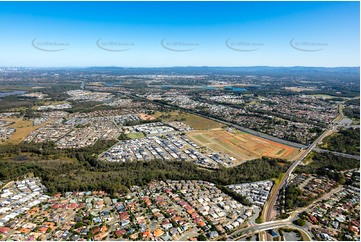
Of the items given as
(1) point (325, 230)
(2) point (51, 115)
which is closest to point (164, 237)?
(1) point (325, 230)

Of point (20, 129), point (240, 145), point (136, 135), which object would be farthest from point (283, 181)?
point (20, 129)

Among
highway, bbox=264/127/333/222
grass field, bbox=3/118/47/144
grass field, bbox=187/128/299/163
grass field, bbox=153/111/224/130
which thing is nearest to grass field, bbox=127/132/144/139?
grass field, bbox=187/128/299/163

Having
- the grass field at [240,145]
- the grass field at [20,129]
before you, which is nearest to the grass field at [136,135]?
the grass field at [240,145]

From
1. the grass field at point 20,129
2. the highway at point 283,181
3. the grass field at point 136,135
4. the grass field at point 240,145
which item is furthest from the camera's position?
the grass field at point 136,135

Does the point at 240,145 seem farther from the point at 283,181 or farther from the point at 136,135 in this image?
the point at 136,135

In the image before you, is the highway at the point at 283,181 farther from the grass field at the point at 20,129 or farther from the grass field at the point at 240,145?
the grass field at the point at 20,129

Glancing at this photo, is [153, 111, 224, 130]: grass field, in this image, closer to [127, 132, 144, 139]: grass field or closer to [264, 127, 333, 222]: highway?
[127, 132, 144, 139]: grass field
